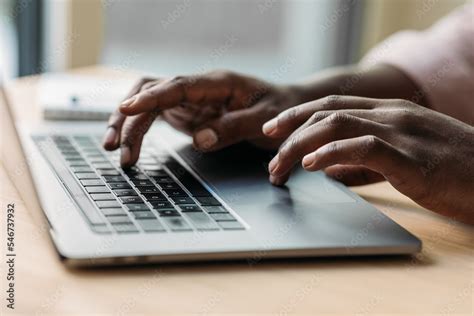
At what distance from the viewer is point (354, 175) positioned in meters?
0.80

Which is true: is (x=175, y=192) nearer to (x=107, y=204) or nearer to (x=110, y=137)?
(x=107, y=204)

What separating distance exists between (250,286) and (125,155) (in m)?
0.30

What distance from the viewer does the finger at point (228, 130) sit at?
2.82 feet

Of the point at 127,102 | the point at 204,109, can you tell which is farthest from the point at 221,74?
the point at 127,102

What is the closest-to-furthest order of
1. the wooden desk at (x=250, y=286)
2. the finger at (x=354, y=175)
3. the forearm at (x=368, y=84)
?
the wooden desk at (x=250, y=286), the finger at (x=354, y=175), the forearm at (x=368, y=84)

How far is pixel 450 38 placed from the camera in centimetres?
111

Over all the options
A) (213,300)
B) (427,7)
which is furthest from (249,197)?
(427,7)

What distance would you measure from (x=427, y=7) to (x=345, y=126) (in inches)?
84.9

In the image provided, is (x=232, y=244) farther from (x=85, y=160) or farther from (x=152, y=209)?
(x=85, y=160)

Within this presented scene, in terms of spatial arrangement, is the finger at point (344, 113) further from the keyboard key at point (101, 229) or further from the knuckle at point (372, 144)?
the keyboard key at point (101, 229)

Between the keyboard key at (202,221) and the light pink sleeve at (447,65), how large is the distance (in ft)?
1.94

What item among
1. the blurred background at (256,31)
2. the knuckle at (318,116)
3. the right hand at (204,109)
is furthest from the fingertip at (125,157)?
the blurred background at (256,31)

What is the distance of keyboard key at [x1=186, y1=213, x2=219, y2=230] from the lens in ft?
1.89

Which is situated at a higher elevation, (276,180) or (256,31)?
(276,180)
